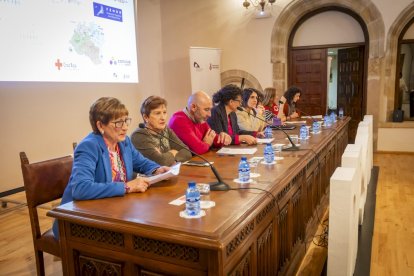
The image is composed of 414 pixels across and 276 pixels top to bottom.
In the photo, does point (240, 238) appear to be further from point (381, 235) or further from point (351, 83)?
point (351, 83)

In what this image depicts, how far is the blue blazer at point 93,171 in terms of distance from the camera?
4.90 feet

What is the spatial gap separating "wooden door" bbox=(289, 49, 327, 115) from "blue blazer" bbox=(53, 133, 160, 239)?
5555mm

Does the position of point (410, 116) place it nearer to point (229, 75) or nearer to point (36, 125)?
point (229, 75)

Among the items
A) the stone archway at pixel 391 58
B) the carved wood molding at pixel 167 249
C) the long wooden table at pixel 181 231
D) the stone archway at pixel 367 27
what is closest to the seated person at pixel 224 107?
the long wooden table at pixel 181 231

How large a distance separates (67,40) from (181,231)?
3.82 m

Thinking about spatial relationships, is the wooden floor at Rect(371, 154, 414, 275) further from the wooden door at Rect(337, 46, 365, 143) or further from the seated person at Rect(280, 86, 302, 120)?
the wooden door at Rect(337, 46, 365, 143)

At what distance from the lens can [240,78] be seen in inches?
275

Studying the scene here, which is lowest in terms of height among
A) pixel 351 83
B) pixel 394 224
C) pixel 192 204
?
pixel 394 224

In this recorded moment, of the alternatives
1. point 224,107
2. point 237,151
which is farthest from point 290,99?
point 237,151

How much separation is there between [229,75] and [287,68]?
1.11 m

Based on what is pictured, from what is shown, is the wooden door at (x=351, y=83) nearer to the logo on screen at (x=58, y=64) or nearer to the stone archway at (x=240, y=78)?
the stone archway at (x=240, y=78)

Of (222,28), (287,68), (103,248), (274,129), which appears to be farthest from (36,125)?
(287,68)

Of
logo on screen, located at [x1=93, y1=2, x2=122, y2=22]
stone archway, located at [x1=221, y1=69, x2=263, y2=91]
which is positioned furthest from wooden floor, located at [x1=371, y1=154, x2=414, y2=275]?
logo on screen, located at [x1=93, y1=2, x2=122, y2=22]

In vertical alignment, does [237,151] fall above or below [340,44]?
below
